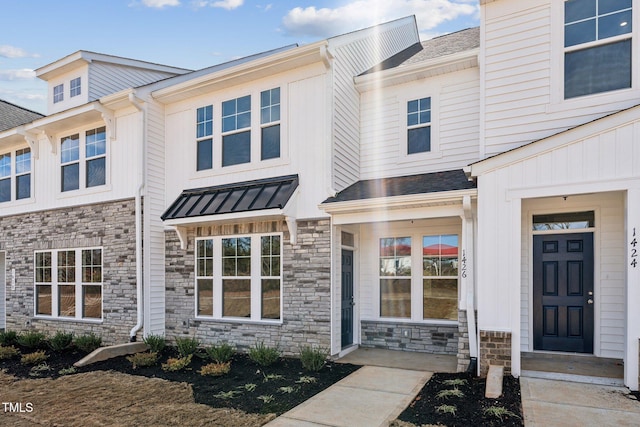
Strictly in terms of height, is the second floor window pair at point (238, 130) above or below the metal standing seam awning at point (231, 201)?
above

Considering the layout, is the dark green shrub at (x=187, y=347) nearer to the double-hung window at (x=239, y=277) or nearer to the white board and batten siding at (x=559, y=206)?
the double-hung window at (x=239, y=277)

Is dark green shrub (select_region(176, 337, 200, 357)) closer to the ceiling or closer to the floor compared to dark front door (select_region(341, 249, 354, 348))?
closer to the floor

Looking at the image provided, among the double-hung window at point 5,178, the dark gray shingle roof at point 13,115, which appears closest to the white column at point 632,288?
the double-hung window at point 5,178

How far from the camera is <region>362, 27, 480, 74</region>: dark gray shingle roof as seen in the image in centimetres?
971

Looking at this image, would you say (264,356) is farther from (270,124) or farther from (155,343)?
(270,124)

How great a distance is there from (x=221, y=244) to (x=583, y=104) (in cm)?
739

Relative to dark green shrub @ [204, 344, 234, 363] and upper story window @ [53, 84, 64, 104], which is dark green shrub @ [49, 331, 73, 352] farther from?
upper story window @ [53, 84, 64, 104]

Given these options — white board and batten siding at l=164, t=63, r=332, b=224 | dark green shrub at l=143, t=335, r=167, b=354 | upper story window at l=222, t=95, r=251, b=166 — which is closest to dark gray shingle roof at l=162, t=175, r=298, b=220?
white board and batten siding at l=164, t=63, r=332, b=224

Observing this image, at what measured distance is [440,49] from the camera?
10305 millimetres

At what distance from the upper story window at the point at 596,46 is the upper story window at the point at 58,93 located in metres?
13.3

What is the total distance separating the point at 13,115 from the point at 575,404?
63.4 ft

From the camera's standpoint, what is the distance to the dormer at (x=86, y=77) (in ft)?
40.3

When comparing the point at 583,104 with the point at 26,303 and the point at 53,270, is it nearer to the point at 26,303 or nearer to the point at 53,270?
the point at 53,270

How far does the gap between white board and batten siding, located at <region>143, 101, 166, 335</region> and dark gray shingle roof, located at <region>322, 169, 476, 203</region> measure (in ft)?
14.6
